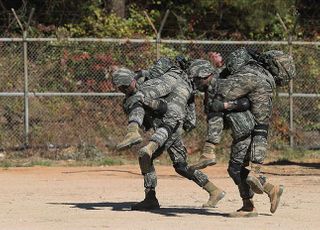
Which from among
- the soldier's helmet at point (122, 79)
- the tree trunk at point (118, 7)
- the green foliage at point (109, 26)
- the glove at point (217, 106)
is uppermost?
the soldier's helmet at point (122, 79)

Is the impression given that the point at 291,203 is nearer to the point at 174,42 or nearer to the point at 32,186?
the point at 32,186

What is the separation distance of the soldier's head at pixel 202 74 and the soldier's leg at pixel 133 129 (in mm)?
723

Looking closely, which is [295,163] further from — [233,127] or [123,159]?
[233,127]

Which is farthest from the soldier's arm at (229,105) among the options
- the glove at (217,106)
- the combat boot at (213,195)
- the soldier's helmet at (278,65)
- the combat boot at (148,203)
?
the combat boot at (148,203)

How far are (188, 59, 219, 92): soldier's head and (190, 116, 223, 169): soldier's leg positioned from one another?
17.4 inches

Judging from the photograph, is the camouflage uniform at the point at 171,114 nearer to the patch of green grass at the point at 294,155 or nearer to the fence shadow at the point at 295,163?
the fence shadow at the point at 295,163

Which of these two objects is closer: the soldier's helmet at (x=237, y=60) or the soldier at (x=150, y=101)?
the soldier at (x=150, y=101)

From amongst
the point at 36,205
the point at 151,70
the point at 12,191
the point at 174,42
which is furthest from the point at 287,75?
the point at 174,42

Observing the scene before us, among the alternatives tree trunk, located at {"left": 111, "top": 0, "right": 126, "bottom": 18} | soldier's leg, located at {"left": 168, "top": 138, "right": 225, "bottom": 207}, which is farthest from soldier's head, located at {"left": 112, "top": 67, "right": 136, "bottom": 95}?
tree trunk, located at {"left": 111, "top": 0, "right": 126, "bottom": 18}

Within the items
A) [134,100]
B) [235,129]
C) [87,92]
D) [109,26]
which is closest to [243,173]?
[235,129]

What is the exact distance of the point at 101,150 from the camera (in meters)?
22.0

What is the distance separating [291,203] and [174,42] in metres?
8.51

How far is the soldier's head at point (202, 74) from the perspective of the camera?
12.3 metres

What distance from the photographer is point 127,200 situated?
1457 centimetres
